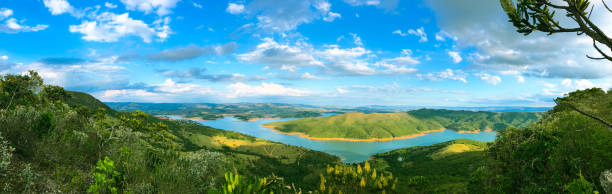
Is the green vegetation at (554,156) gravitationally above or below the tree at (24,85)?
below

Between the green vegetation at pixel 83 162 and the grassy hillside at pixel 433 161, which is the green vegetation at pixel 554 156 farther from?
the grassy hillside at pixel 433 161

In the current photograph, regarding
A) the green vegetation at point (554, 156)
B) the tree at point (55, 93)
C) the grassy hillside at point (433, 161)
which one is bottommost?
the grassy hillside at point (433, 161)

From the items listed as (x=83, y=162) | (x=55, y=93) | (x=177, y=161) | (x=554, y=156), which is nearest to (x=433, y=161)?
(x=554, y=156)

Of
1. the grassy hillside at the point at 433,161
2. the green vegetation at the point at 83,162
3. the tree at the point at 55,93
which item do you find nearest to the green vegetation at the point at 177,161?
the green vegetation at the point at 83,162

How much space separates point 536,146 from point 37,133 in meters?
27.9

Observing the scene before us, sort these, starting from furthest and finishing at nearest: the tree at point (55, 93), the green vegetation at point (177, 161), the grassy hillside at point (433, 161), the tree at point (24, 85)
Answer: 1. the grassy hillside at point (433, 161)
2. the tree at point (55, 93)
3. the tree at point (24, 85)
4. the green vegetation at point (177, 161)

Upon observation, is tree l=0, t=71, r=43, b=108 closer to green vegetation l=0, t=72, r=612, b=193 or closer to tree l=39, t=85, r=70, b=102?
green vegetation l=0, t=72, r=612, b=193

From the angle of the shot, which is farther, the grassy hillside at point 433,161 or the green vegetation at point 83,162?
the grassy hillside at point 433,161

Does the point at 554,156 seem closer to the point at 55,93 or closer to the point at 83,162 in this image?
the point at 83,162

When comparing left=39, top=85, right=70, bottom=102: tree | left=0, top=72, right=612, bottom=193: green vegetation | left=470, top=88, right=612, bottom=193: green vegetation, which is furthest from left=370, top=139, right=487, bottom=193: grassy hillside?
left=39, top=85, right=70, bottom=102: tree

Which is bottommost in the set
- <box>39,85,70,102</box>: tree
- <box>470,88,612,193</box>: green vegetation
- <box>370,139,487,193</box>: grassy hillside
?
<box>370,139,487,193</box>: grassy hillside

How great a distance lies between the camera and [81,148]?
875 centimetres

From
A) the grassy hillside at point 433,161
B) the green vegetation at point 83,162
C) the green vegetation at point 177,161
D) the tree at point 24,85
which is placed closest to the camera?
the green vegetation at point 177,161

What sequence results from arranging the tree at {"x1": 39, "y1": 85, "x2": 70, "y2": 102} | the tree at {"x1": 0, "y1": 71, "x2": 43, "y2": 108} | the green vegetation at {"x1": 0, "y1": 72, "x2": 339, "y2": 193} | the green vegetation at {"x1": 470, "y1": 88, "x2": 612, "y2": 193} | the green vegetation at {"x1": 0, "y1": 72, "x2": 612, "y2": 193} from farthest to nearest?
1. the tree at {"x1": 39, "y1": 85, "x2": 70, "y2": 102}
2. the tree at {"x1": 0, "y1": 71, "x2": 43, "y2": 108}
3. the green vegetation at {"x1": 470, "y1": 88, "x2": 612, "y2": 193}
4. the green vegetation at {"x1": 0, "y1": 72, "x2": 339, "y2": 193}
5. the green vegetation at {"x1": 0, "y1": 72, "x2": 612, "y2": 193}
